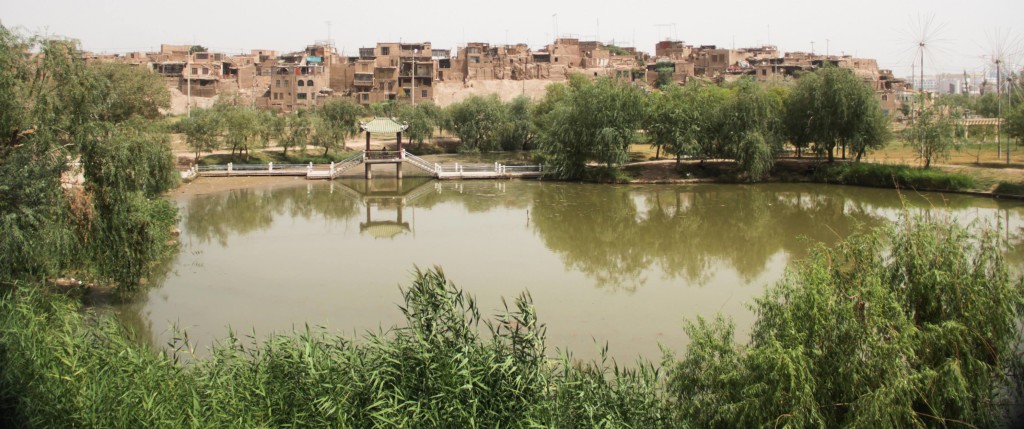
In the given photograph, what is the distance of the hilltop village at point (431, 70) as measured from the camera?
62.6m

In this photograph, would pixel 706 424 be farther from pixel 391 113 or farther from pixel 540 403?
pixel 391 113

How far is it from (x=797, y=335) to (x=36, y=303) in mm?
8875

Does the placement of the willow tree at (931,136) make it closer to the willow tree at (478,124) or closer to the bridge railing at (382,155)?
the bridge railing at (382,155)

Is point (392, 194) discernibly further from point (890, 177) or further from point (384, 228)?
point (890, 177)

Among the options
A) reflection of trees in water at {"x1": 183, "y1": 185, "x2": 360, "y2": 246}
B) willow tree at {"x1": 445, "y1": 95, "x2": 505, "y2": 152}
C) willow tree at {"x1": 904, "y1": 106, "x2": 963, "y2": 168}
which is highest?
willow tree at {"x1": 445, "y1": 95, "x2": 505, "y2": 152}

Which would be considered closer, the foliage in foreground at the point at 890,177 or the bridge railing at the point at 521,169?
the foliage in foreground at the point at 890,177

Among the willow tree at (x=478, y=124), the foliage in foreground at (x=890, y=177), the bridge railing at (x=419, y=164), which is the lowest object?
the foliage in foreground at (x=890, y=177)

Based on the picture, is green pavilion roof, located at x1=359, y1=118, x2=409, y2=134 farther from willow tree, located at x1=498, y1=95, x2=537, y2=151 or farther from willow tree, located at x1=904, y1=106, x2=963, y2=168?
willow tree, located at x1=904, y1=106, x2=963, y2=168

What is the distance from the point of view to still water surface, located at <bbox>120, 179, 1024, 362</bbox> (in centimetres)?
1352

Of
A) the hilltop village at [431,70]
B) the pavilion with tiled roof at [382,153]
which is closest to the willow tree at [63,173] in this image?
the pavilion with tiled roof at [382,153]

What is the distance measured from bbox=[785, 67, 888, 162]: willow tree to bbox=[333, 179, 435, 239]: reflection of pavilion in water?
15.5 metres

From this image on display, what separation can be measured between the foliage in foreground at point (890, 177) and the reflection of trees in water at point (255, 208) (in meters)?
18.3

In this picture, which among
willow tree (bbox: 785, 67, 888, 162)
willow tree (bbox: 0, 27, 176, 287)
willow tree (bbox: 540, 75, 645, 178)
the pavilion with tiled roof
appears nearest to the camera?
willow tree (bbox: 0, 27, 176, 287)

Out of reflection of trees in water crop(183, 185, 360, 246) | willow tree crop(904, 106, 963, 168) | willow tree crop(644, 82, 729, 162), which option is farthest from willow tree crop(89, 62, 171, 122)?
willow tree crop(904, 106, 963, 168)
